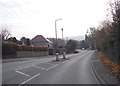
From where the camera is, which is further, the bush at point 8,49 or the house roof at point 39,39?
the house roof at point 39,39

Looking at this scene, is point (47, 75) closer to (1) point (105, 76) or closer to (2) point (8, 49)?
(1) point (105, 76)

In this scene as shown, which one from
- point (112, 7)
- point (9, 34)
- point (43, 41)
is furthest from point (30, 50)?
point (43, 41)

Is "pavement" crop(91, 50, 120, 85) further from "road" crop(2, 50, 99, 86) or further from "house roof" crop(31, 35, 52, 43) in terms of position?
"house roof" crop(31, 35, 52, 43)

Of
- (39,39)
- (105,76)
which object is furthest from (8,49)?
(39,39)

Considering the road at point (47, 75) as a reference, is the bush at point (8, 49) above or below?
above

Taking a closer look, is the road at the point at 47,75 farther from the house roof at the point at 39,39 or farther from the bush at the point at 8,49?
the house roof at the point at 39,39

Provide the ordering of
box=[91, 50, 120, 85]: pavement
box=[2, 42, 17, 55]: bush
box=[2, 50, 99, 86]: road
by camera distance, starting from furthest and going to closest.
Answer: box=[2, 42, 17, 55]: bush
box=[2, 50, 99, 86]: road
box=[91, 50, 120, 85]: pavement

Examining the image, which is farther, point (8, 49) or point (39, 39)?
point (39, 39)

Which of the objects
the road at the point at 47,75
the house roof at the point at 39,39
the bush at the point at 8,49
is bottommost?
the road at the point at 47,75

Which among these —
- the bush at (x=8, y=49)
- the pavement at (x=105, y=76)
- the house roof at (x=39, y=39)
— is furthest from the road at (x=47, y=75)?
the house roof at (x=39, y=39)

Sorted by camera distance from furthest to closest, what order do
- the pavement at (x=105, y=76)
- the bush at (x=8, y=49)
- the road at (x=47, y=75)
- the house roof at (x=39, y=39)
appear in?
the house roof at (x=39, y=39)
the bush at (x=8, y=49)
the road at (x=47, y=75)
the pavement at (x=105, y=76)

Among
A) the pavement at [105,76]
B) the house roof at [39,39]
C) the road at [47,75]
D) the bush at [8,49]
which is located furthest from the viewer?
the house roof at [39,39]

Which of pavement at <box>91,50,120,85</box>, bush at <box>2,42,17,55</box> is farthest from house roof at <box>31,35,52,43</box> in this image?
pavement at <box>91,50,120,85</box>

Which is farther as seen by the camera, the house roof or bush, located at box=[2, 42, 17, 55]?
the house roof
